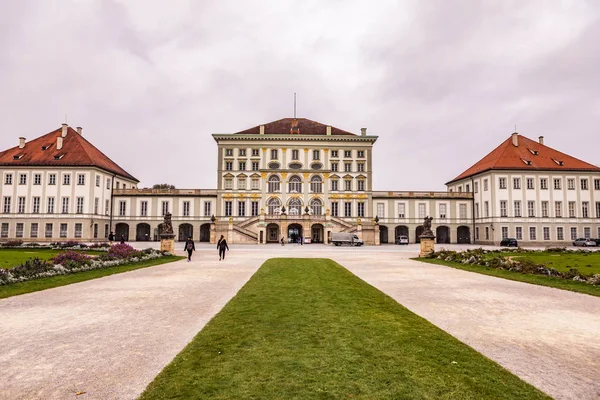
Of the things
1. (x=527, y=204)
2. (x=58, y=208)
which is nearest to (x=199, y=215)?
(x=58, y=208)

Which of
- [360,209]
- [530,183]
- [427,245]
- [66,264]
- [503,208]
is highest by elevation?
[530,183]

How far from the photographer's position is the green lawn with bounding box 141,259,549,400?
4.38 metres

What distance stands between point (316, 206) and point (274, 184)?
23.1 feet

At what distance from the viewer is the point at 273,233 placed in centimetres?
5581

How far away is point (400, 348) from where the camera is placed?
233 inches

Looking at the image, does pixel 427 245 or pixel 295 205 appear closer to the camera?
pixel 427 245

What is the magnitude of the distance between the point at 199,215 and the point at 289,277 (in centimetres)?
4830

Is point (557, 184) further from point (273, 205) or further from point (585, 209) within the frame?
point (273, 205)

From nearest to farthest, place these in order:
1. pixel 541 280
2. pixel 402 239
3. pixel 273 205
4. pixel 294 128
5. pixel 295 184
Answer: pixel 541 280 → pixel 402 239 → pixel 273 205 → pixel 295 184 → pixel 294 128

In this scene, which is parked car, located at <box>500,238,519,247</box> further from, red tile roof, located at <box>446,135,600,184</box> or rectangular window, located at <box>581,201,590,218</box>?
rectangular window, located at <box>581,201,590,218</box>

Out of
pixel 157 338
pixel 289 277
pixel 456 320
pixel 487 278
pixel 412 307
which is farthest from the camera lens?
pixel 487 278

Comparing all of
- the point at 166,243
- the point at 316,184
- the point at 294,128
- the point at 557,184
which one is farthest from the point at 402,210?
the point at 166,243

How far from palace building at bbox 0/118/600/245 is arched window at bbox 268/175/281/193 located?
15 cm

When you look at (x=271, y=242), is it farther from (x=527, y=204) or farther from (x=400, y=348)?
(x=400, y=348)
